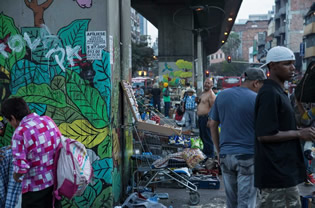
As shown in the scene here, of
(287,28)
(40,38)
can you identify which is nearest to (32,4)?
(40,38)

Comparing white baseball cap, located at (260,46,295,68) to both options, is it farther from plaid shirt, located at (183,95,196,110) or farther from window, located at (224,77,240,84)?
window, located at (224,77,240,84)

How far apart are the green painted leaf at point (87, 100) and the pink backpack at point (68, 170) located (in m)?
1.83

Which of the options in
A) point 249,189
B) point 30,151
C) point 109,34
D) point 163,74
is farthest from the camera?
point 163,74

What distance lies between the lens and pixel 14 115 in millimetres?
4742

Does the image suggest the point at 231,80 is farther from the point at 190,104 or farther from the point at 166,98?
the point at 190,104

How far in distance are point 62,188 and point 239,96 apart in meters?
2.27

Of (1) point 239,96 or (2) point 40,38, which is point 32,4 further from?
(1) point 239,96

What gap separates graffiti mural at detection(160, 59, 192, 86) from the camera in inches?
1155

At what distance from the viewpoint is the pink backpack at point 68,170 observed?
479 centimetres

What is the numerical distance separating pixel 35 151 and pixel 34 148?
4 cm

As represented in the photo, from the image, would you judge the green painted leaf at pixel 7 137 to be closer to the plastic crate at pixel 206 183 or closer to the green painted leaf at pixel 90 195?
the green painted leaf at pixel 90 195

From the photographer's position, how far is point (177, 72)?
29562mm

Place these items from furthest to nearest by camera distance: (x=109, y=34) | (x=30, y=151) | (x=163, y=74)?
(x=163, y=74) < (x=109, y=34) < (x=30, y=151)

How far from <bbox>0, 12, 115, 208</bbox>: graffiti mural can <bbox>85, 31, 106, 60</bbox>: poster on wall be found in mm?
69
